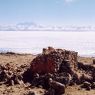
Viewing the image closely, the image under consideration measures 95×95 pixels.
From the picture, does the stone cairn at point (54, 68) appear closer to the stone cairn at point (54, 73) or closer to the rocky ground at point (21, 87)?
the stone cairn at point (54, 73)

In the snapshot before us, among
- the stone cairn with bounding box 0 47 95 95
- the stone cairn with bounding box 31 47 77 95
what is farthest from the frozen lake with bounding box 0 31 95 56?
the stone cairn with bounding box 31 47 77 95

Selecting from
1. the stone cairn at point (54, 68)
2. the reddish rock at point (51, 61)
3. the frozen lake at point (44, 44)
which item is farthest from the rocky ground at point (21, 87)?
the frozen lake at point (44, 44)

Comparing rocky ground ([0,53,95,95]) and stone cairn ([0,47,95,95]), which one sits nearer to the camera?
rocky ground ([0,53,95,95])

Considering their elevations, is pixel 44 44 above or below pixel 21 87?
below

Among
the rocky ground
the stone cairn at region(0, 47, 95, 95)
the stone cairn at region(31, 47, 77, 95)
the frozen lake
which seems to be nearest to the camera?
the rocky ground

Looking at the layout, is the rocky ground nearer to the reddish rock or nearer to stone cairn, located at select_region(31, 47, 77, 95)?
stone cairn, located at select_region(31, 47, 77, 95)

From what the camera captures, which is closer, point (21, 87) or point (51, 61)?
point (21, 87)

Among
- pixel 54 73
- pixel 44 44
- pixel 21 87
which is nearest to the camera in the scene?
pixel 21 87

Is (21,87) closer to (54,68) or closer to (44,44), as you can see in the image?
(54,68)

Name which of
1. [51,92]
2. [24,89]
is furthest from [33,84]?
[51,92]

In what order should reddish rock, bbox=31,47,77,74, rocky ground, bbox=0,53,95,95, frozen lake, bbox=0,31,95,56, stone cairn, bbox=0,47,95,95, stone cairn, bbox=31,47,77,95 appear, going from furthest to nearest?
1. frozen lake, bbox=0,31,95,56
2. reddish rock, bbox=31,47,77,74
3. stone cairn, bbox=0,47,95,95
4. stone cairn, bbox=31,47,77,95
5. rocky ground, bbox=0,53,95,95

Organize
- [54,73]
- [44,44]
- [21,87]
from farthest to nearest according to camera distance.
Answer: [44,44] → [54,73] → [21,87]

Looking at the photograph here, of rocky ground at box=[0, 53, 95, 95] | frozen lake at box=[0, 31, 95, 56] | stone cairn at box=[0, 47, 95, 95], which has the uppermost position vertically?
stone cairn at box=[0, 47, 95, 95]

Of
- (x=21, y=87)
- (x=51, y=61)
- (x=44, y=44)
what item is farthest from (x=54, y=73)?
(x=44, y=44)
